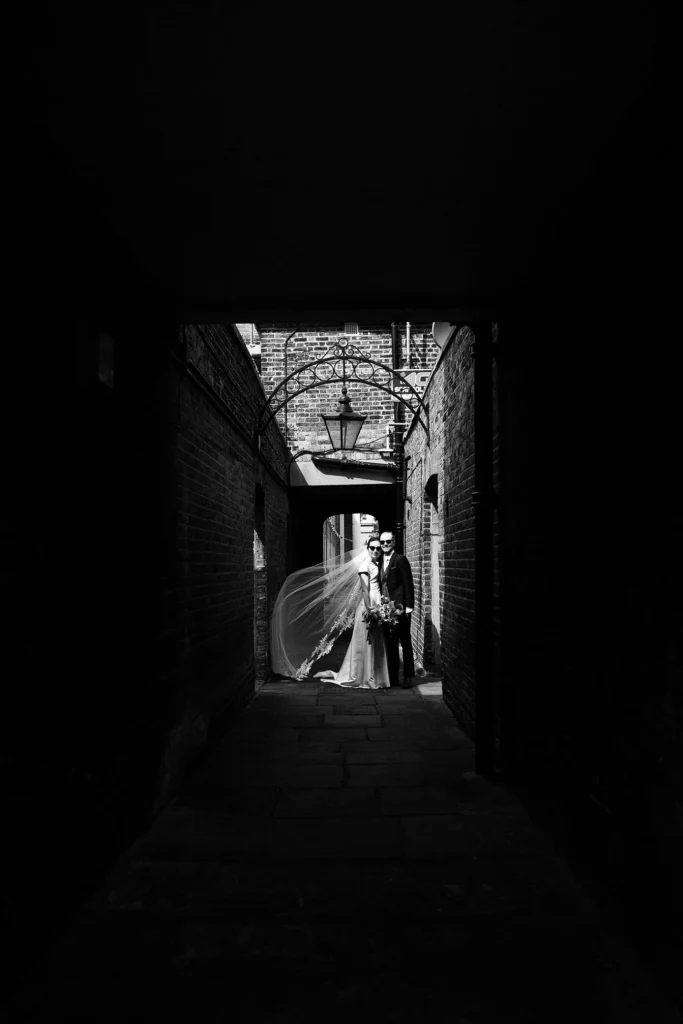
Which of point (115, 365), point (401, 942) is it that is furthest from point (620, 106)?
point (401, 942)

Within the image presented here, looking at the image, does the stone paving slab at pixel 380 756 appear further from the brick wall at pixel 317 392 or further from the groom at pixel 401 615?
the brick wall at pixel 317 392

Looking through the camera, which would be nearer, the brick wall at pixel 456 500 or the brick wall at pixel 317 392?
the brick wall at pixel 456 500

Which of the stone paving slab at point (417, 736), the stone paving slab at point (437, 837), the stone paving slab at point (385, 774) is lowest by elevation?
the stone paving slab at point (417, 736)

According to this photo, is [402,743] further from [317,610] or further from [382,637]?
[317,610]

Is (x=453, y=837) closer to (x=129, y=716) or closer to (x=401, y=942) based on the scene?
(x=401, y=942)

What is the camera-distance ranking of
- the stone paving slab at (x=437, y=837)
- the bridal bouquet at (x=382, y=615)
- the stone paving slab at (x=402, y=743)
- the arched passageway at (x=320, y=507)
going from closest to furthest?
1. the stone paving slab at (x=437, y=837)
2. the stone paving slab at (x=402, y=743)
3. the bridal bouquet at (x=382, y=615)
4. the arched passageway at (x=320, y=507)

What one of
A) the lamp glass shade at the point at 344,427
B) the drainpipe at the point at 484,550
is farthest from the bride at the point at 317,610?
the drainpipe at the point at 484,550

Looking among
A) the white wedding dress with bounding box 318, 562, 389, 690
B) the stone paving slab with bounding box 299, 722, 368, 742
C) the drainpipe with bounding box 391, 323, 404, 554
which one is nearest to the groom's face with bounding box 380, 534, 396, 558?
the white wedding dress with bounding box 318, 562, 389, 690

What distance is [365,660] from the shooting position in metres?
7.73

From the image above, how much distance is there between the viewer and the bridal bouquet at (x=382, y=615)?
751 centimetres

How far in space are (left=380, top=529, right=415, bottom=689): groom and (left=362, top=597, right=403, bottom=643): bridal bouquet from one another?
0.09 meters

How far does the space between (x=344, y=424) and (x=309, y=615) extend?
2.53 metres

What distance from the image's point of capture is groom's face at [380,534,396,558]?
8148 millimetres

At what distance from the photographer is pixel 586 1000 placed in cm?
203
